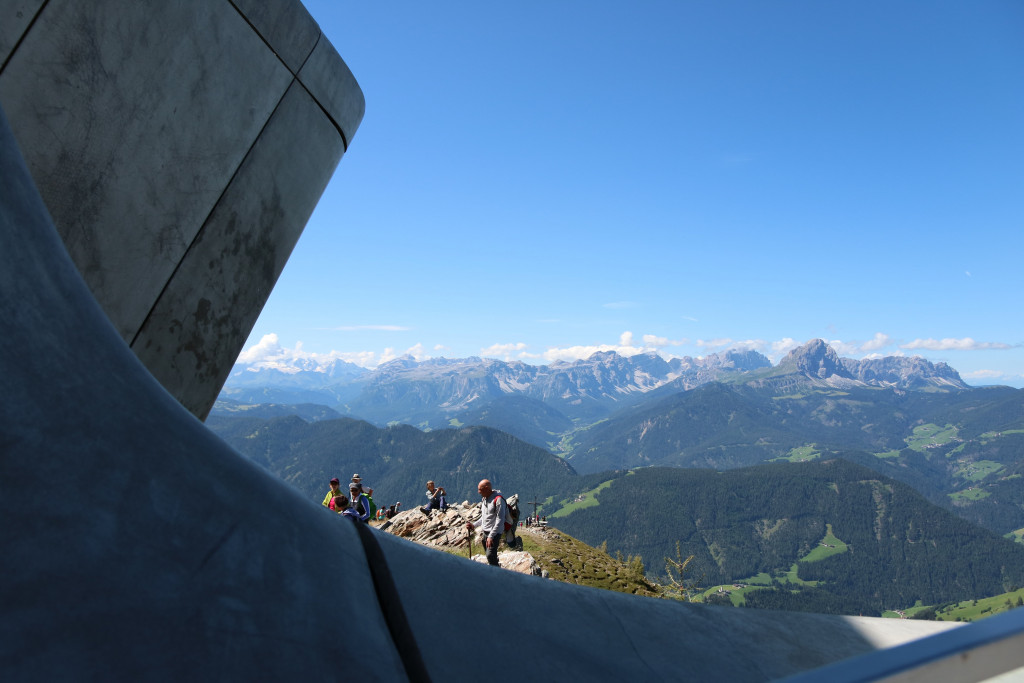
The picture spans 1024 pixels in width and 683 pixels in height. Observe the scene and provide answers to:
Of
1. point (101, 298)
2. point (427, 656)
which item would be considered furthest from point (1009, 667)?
point (101, 298)

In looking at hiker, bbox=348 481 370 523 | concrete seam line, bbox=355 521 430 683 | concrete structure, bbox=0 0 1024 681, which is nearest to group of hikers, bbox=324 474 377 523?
hiker, bbox=348 481 370 523

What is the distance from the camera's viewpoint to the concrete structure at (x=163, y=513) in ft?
5.15

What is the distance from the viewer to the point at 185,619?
1.62 metres

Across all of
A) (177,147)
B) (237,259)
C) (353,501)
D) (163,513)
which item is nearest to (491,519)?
(353,501)

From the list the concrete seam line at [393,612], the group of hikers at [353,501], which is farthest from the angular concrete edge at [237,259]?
the group of hikers at [353,501]

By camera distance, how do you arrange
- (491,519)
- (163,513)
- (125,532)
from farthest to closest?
1. (491,519)
2. (163,513)
3. (125,532)

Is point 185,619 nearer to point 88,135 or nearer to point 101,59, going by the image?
point 88,135

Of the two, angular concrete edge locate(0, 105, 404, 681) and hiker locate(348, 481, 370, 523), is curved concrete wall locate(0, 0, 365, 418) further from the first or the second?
hiker locate(348, 481, 370, 523)

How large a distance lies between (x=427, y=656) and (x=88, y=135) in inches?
145

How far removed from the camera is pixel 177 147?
12.6 feet

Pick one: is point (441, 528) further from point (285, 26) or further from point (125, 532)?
point (125, 532)

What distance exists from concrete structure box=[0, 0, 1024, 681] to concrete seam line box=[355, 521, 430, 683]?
0.03 ft

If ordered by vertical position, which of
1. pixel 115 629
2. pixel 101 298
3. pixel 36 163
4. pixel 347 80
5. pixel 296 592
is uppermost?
pixel 347 80

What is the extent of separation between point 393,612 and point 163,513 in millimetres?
950
